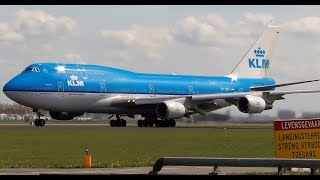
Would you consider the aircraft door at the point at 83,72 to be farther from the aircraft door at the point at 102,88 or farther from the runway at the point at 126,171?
the runway at the point at 126,171

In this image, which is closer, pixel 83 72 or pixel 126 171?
pixel 126 171

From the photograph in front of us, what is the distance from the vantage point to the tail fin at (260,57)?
83.4 m

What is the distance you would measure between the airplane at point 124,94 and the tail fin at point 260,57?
5.57 metres

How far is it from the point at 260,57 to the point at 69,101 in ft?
87.5

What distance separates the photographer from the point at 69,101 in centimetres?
6481

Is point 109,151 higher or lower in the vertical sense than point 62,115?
lower

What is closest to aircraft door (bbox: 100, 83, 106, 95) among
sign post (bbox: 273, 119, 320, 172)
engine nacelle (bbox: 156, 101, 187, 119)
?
engine nacelle (bbox: 156, 101, 187, 119)

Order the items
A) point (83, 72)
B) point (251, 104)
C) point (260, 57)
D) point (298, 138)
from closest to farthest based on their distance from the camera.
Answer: point (298, 138)
point (83, 72)
point (251, 104)
point (260, 57)

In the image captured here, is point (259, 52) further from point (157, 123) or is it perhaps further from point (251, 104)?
point (251, 104)

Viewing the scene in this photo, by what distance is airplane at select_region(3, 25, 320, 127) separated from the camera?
63.5 metres

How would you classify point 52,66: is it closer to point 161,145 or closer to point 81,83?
point 81,83

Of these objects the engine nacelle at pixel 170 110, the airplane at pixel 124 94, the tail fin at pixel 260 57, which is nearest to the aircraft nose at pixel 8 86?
the airplane at pixel 124 94

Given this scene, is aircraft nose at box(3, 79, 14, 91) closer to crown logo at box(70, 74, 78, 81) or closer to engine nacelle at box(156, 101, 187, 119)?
crown logo at box(70, 74, 78, 81)

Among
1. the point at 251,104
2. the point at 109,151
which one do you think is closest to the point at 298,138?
the point at 109,151
